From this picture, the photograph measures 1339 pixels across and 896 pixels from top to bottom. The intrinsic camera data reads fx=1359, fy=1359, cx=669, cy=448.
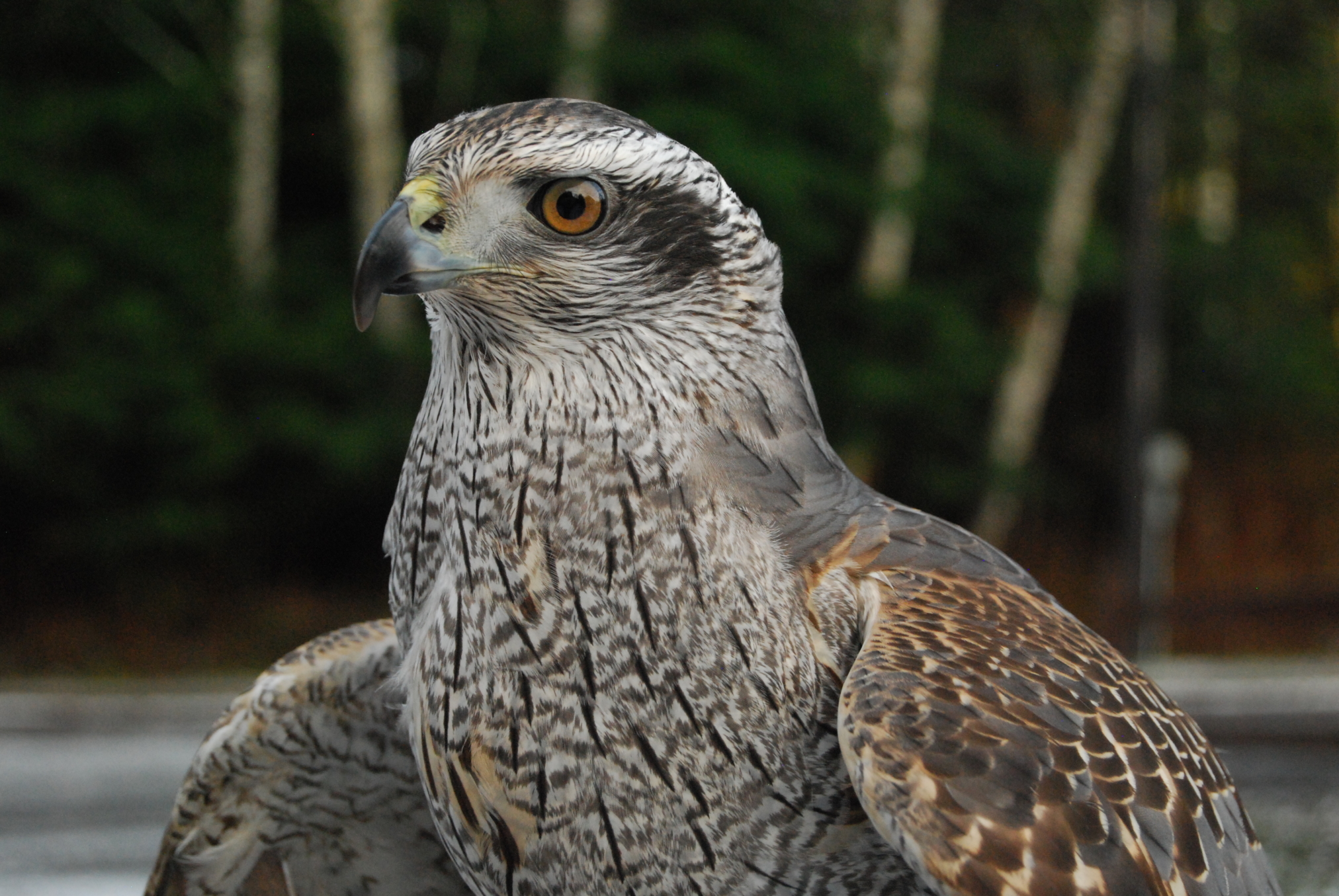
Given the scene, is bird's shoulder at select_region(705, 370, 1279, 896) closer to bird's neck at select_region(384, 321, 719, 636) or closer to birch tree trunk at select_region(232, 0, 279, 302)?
bird's neck at select_region(384, 321, 719, 636)

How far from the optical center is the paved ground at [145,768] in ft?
14.1

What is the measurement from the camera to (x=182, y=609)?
1355 cm

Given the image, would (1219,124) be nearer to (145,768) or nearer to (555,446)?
(145,768)

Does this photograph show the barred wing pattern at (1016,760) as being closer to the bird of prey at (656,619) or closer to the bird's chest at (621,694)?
the bird of prey at (656,619)

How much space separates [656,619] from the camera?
185 centimetres

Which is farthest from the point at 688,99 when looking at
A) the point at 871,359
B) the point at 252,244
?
the point at 252,244

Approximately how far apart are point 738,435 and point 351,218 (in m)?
12.4

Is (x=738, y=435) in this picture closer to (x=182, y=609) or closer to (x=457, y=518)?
(x=457, y=518)

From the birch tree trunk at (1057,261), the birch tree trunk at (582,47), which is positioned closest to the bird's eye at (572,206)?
the birch tree trunk at (582,47)

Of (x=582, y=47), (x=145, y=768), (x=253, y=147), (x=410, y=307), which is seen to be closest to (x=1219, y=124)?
(x=582, y=47)

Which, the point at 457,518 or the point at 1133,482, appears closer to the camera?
the point at 457,518

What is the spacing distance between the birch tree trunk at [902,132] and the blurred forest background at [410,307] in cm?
5

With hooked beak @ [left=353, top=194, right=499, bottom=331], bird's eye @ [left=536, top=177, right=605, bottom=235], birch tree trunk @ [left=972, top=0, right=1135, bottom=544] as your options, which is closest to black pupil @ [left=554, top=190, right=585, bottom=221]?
bird's eye @ [left=536, top=177, right=605, bottom=235]

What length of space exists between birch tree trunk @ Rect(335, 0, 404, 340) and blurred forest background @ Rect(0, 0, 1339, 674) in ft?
Answer: 0.17
